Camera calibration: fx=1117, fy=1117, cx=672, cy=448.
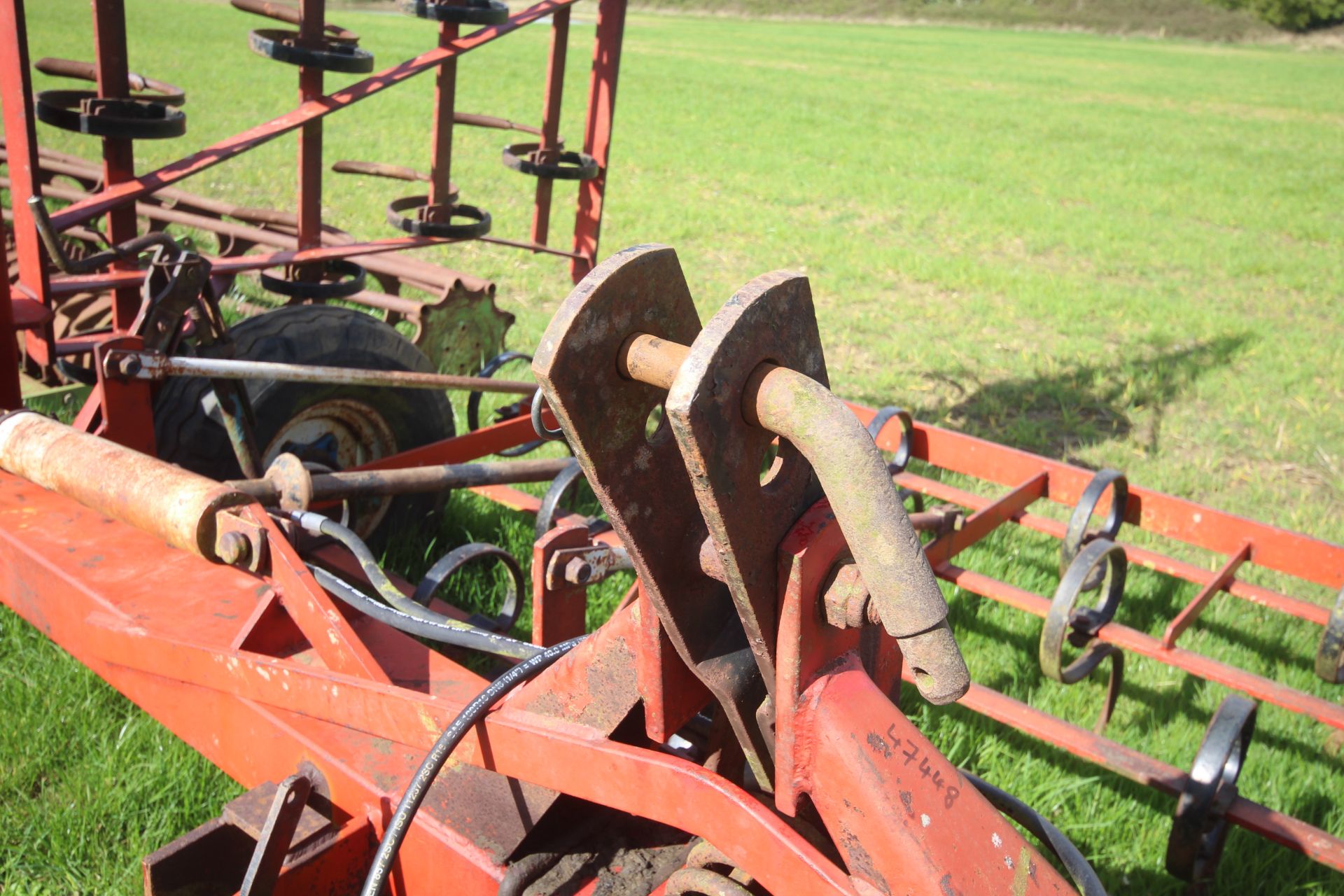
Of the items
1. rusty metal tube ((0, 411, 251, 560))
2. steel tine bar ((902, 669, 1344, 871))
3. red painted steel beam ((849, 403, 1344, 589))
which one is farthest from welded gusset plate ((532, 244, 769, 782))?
red painted steel beam ((849, 403, 1344, 589))

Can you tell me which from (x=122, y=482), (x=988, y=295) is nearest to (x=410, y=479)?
(x=122, y=482)

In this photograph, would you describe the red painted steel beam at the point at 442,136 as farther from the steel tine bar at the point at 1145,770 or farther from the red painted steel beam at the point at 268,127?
the steel tine bar at the point at 1145,770

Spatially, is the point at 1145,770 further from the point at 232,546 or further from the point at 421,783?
the point at 232,546

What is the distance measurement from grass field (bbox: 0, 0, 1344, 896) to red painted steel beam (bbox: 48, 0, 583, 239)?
3.86 ft

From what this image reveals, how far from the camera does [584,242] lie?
173 inches

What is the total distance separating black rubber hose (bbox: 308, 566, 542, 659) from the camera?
208 centimetres

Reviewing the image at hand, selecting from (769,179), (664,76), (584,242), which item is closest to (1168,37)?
(664,76)

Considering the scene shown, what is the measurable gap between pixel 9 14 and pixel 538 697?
7.71 ft

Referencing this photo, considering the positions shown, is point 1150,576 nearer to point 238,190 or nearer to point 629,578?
point 629,578

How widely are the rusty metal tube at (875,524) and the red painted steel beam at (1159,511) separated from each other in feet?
7.03

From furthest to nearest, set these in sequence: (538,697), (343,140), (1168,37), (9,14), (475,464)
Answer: (1168,37), (343,140), (475,464), (9,14), (538,697)

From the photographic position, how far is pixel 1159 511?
11.4ft

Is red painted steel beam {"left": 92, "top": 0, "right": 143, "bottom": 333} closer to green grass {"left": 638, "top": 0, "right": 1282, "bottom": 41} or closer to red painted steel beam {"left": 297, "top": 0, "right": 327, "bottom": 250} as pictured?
red painted steel beam {"left": 297, "top": 0, "right": 327, "bottom": 250}

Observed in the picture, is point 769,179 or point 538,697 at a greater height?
point 538,697
